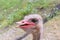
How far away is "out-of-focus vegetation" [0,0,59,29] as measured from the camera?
5.05m

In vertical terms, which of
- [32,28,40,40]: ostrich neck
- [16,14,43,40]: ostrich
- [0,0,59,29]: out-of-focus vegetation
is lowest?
[32,28,40,40]: ostrich neck

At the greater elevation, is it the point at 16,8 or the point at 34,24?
the point at 16,8

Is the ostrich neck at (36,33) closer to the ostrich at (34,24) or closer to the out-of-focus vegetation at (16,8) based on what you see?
the ostrich at (34,24)

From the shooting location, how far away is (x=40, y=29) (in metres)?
2.26

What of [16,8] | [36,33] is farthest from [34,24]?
[16,8]

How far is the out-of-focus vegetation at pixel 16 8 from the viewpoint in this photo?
5.05 metres

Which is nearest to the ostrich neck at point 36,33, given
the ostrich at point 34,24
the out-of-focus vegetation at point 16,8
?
the ostrich at point 34,24

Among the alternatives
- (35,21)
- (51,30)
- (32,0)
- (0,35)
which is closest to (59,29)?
(51,30)

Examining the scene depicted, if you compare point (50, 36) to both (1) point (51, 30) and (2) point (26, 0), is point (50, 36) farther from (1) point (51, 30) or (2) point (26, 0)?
(2) point (26, 0)

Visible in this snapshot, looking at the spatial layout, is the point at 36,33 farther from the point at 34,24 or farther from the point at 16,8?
the point at 16,8

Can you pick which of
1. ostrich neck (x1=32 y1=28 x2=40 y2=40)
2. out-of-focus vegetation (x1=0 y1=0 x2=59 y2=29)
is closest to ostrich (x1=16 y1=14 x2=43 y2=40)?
ostrich neck (x1=32 y1=28 x2=40 y2=40)

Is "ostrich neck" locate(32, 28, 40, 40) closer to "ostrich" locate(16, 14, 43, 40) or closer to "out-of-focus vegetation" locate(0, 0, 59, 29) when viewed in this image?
"ostrich" locate(16, 14, 43, 40)

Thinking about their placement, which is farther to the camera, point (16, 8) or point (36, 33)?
point (16, 8)

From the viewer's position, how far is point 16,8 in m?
5.70
